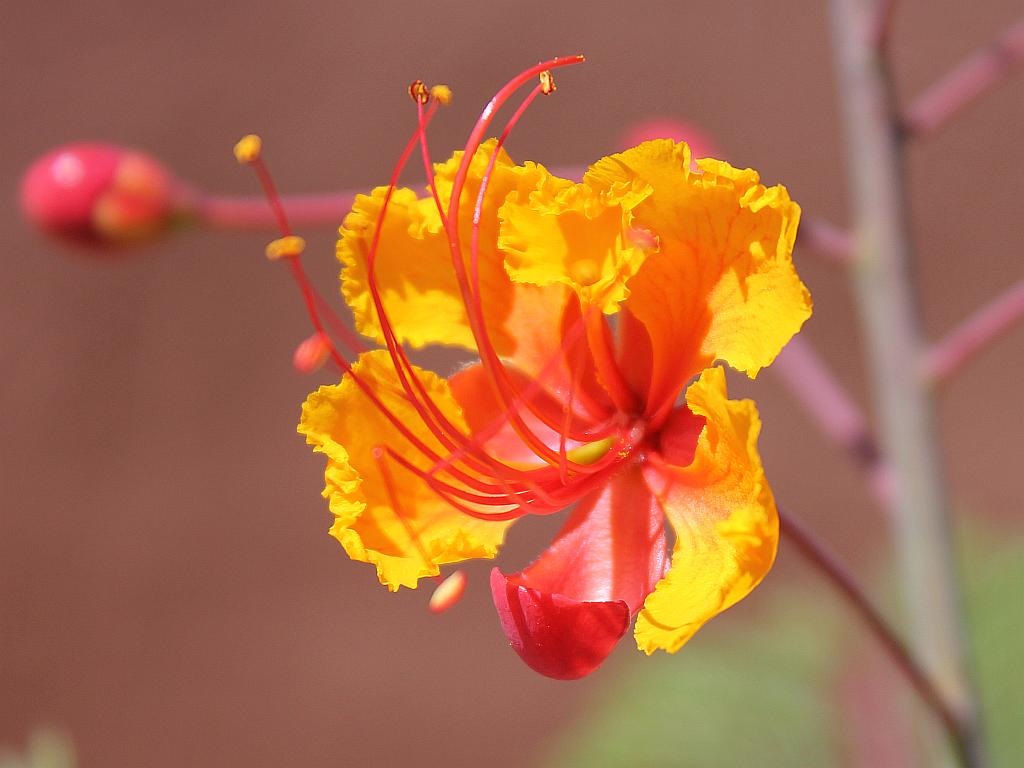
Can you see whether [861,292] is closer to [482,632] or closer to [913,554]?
[913,554]

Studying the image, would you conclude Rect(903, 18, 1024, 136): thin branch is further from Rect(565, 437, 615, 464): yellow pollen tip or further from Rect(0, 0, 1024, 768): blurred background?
Rect(0, 0, 1024, 768): blurred background

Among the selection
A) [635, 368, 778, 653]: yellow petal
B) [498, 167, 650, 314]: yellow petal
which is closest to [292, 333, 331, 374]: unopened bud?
[498, 167, 650, 314]: yellow petal

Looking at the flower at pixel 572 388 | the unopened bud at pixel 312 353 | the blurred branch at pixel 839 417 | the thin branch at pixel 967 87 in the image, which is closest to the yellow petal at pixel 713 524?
the flower at pixel 572 388

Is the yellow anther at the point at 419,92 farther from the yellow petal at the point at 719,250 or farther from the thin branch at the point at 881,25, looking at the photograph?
the thin branch at the point at 881,25

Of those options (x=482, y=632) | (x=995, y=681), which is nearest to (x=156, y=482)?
(x=482, y=632)

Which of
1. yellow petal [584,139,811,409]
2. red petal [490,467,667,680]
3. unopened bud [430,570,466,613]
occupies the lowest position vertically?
red petal [490,467,667,680]
